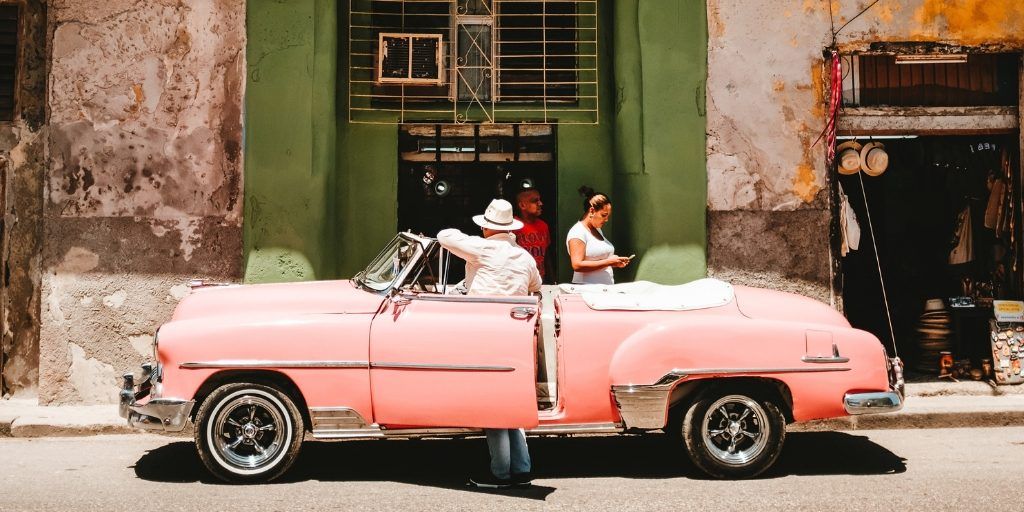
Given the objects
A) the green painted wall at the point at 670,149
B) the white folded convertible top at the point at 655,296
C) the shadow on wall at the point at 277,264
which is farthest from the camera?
the green painted wall at the point at 670,149

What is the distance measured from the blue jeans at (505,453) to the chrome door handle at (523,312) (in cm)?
70

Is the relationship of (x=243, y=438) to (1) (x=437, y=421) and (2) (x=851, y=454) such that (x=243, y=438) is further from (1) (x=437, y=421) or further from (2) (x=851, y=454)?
(2) (x=851, y=454)

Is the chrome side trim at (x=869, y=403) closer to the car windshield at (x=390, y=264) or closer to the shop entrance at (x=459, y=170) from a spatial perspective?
the car windshield at (x=390, y=264)

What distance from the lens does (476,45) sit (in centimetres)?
1018

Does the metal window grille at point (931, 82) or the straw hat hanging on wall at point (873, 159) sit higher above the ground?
the metal window grille at point (931, 82)

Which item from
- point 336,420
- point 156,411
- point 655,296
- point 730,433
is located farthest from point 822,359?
point 156,411

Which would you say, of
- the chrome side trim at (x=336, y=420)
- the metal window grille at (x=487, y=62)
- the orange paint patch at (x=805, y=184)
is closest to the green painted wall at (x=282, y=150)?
the metal window grille at (x=487, y=62)

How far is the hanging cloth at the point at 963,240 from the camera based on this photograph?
1028cm

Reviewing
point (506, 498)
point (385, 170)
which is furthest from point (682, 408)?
point (385, 170)

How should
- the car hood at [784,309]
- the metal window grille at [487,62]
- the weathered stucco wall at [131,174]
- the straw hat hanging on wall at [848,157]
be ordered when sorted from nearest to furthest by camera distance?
1. the car hood at [784,309]
2. the weathered stucco wall at [131,174]
3. the straw hat hanging on wall at [848,157]
4. the metal window grille at [487,62]

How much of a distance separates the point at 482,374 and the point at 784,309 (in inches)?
81.6

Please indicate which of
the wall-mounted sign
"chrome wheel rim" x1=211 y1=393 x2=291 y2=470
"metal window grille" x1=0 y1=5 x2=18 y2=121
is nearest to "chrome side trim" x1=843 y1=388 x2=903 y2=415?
"chrome wheel rim" x1=211 y1=393 x2=291 y2=470

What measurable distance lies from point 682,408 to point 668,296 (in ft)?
2.40

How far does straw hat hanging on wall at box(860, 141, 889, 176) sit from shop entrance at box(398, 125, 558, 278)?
3143 millimetres
